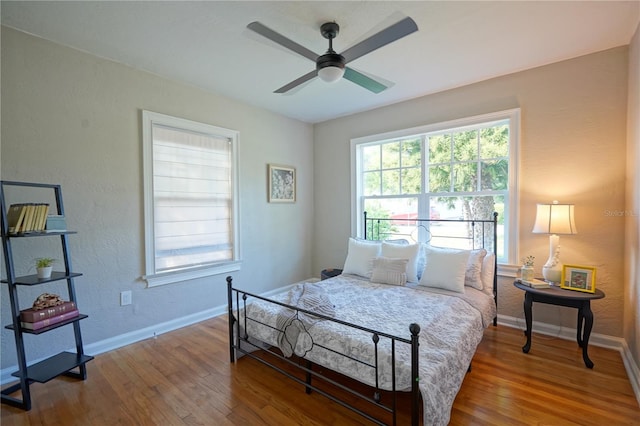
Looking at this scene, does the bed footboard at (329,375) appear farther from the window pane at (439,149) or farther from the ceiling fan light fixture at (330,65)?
the window pane at (439,149)

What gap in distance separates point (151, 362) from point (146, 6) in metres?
2.79

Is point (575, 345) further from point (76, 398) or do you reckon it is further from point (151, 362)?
point (76, 398)

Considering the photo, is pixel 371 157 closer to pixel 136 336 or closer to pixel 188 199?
pixel 188 199

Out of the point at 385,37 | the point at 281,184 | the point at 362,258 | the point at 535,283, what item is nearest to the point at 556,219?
the point at 535,283

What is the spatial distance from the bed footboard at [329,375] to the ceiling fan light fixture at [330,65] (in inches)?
64.2

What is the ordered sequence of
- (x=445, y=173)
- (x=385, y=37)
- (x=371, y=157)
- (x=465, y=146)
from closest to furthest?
(x=385, y=37), (x=465, y=146), (x=445, y=173), (x=371, y=157)

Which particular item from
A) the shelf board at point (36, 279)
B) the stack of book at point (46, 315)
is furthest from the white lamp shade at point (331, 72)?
the stack of book at point (46, 315)

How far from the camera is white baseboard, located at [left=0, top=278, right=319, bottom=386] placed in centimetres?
223

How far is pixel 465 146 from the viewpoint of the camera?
11.3ft

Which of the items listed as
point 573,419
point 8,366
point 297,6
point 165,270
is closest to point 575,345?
point 573,419

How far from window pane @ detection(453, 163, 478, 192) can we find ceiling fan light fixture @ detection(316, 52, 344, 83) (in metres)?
2.18

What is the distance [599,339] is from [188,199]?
4351 millimetres

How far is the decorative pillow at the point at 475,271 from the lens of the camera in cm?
287

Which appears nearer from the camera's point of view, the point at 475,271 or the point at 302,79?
the point at 302,79
